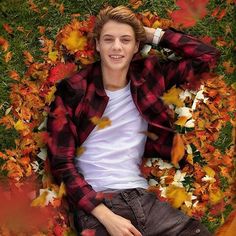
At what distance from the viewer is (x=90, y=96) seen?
3566mm

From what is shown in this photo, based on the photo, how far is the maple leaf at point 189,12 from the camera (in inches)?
161

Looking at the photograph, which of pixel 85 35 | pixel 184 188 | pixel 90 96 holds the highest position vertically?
pixel 85 35

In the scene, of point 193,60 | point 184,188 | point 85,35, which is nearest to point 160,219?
point 184,188

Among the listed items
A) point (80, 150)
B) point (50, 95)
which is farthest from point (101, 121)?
point (50, 95)

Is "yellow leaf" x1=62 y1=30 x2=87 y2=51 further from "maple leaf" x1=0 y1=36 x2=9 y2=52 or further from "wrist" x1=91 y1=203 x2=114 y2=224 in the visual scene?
"wrist" x1=91 y1=203 x2=114 y2=224

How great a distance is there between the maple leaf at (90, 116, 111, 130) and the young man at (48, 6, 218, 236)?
0.02 m

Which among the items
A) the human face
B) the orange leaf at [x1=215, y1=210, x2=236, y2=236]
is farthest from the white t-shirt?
the orange leaf at [x1=215, y1=210, x2=236, y2=236]

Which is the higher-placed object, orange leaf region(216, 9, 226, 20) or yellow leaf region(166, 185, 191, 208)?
orange leaf region(216, 9, 226, 20)

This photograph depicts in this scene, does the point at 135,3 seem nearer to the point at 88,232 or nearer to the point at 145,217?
the point at 145,217

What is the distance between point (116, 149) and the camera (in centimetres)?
353

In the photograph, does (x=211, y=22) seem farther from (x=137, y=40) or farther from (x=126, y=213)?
(x=126, y=213)

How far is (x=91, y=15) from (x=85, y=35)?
8.7 inches

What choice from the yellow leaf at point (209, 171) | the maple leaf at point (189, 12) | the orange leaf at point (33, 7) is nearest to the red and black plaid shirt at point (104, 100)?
the yellow leaf at point (209, 171)

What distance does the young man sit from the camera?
338 cm
